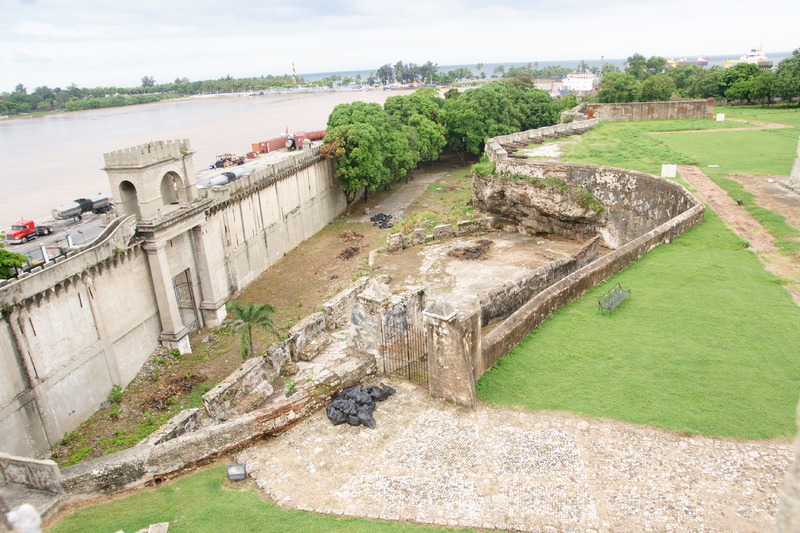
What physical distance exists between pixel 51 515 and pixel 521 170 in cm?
2453

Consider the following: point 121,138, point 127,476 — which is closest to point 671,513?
point 127,476

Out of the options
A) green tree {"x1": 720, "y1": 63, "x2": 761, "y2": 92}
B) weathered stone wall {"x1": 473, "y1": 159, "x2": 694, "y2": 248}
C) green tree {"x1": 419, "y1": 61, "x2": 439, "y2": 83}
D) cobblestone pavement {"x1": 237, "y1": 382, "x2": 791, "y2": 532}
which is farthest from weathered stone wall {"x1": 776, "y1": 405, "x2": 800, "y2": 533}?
green tree {"x1": 419, "y1": 61, "x2": 439, "y2": 83}

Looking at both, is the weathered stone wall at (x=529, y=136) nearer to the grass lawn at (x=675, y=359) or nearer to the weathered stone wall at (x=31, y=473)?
the grass lawn at (x=675, y=359)

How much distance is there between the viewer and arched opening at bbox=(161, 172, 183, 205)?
73.4ft

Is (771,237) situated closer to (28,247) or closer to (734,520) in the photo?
(734,520)

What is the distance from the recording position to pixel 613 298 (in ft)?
45.7

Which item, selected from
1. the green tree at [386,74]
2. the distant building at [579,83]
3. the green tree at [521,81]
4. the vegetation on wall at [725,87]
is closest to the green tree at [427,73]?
the green tree at [386,74]

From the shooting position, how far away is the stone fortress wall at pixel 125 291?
15469 millimetres

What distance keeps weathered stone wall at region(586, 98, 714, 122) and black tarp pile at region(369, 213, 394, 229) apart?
18.7 m

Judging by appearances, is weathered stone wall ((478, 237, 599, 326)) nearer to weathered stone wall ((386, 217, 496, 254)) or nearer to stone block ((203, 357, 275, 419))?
stone block ((203, 357, 275, 419))

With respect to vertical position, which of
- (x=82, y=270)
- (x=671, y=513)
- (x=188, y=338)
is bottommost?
(x=188, y=338)

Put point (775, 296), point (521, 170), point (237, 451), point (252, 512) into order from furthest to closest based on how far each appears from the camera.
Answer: point (521, 170)
point (775, 296)
point (237, 451)
point (252, 512)

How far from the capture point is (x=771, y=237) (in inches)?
713

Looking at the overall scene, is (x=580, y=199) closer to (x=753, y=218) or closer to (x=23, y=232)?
(x=753, y=218)
